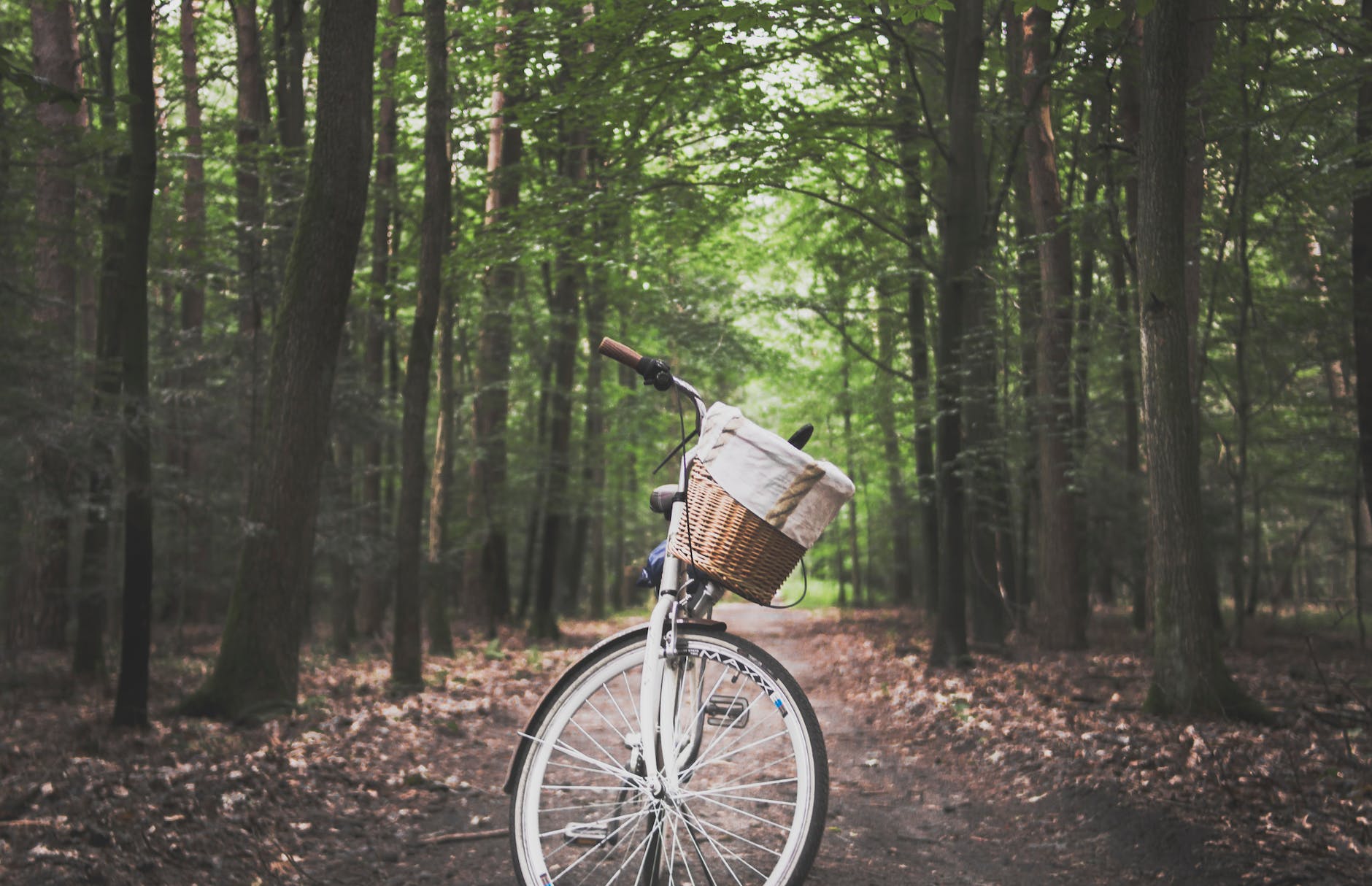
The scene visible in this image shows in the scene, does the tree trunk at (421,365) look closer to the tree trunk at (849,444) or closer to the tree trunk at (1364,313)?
the tree trunk at (849,444)

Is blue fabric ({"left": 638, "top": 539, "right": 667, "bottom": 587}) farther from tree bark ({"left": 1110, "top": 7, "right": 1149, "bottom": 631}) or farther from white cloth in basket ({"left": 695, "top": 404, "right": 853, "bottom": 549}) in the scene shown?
tree bark ({"left": 1110, "top": 7, "right": 1149, "bottom": 631})

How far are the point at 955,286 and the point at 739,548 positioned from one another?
8.77m

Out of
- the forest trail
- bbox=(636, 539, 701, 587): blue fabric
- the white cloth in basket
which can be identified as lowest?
the forest trail

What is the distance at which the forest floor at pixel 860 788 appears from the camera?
4395 millimetres

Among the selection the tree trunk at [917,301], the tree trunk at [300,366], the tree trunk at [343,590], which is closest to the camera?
the tree trunk at [300,366]

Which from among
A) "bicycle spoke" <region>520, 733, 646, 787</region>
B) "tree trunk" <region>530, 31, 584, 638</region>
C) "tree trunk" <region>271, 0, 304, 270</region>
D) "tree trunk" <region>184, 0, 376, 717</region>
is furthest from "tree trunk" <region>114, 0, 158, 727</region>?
"tree trunk" <region>530, 31, 584, 638</region>

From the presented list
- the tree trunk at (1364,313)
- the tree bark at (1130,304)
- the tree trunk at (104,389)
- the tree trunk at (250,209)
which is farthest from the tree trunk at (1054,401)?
the tree trunk at (104,389)

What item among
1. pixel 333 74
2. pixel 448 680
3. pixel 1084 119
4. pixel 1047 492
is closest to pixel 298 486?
pixel 333 74

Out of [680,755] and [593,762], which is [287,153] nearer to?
[593,762]

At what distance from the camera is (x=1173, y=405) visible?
694cm

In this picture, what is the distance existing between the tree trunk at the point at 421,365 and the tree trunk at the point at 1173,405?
6734mm

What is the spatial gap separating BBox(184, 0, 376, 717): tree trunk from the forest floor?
23.1 inches

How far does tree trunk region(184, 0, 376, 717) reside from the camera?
768 centimetres

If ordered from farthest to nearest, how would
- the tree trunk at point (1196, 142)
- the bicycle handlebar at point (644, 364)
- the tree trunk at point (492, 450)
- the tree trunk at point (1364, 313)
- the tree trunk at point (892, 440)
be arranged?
the tree trunk at point (892, 440)
the tree trunk at point (492, 450)
the tree trunk at point (1364, 313)
the tree trunk at point (1196, 142)
the bicycle handlebar at point (644, 364)
